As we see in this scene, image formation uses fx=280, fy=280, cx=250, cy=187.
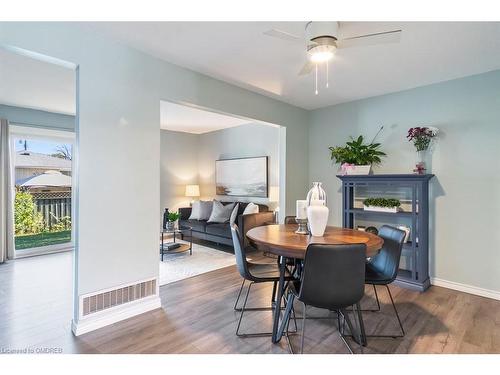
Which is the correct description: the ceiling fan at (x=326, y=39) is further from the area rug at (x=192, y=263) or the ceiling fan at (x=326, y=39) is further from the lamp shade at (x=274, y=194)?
the lamp shade at (x=274, y=194)

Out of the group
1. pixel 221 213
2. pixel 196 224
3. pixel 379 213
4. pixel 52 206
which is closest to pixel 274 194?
pixel 221 213

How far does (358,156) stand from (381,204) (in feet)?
2.34

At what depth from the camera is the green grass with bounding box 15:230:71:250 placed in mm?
4750

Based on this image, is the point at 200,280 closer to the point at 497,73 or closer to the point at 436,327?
the point at 436,327

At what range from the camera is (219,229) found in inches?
197

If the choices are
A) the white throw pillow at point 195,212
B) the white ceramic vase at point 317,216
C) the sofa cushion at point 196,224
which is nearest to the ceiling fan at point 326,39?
the white ceramic vase at point 317,216

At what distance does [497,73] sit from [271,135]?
3324mm

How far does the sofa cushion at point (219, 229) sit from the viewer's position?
489 centimetres

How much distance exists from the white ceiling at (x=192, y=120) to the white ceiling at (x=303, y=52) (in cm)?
159

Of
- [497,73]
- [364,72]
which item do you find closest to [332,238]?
[364,72]

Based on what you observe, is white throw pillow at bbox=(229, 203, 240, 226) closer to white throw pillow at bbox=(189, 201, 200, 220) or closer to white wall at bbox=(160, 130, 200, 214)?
white throw pillow at bbox=(189, 201, 200, 220)

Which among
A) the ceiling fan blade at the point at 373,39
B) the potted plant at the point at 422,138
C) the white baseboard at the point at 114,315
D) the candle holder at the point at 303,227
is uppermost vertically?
the ceiling fan blade at the point at 373,39

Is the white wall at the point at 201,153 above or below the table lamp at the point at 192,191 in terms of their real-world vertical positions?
above

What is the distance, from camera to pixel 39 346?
6.83ft
